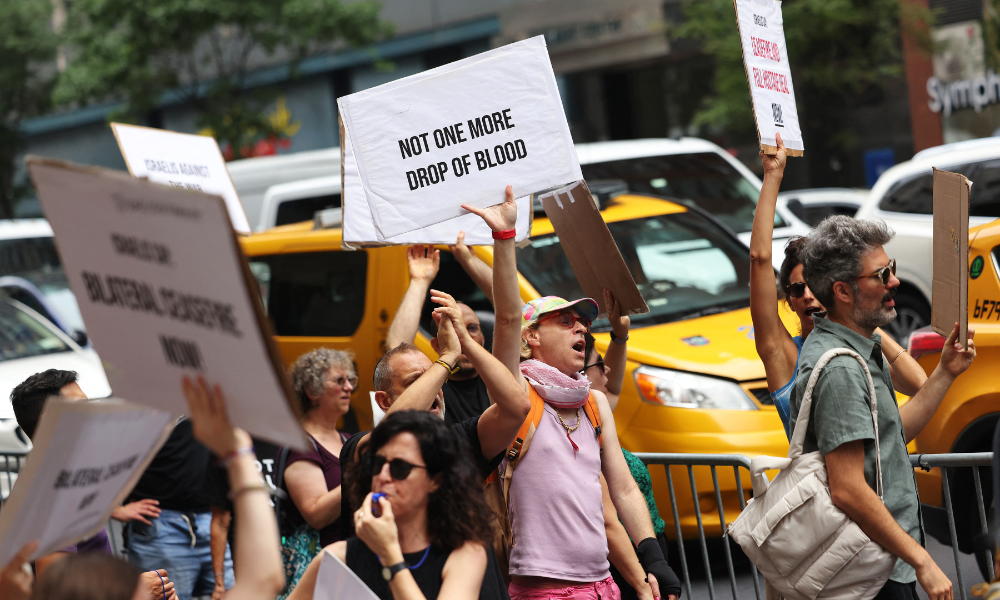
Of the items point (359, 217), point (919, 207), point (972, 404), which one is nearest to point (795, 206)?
point (919, 207)

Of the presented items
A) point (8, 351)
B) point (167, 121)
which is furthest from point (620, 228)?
point (167, 121)

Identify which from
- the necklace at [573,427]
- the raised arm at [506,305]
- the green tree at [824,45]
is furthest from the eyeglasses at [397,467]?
the green tree at [824,45]

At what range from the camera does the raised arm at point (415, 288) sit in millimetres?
4832

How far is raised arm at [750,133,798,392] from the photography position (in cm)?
386

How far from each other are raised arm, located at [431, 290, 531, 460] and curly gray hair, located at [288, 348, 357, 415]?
127cm

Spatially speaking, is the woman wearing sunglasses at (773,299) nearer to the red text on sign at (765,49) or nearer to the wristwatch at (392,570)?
the red text on sign at (765,49)

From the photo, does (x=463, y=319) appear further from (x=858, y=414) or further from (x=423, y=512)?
(x=858, y=414)

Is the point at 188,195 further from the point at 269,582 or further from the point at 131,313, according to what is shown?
the point at 269,582

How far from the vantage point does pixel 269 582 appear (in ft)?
8.07

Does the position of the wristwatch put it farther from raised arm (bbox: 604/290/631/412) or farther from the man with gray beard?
raised arm (bbox: 604/290/631/412)

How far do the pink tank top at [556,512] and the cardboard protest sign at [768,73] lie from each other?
54.2 inches

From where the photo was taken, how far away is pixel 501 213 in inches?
153

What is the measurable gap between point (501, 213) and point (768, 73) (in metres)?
1.40

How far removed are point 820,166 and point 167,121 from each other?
1919cm
